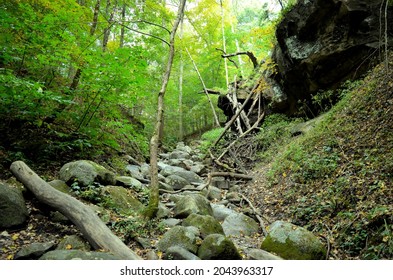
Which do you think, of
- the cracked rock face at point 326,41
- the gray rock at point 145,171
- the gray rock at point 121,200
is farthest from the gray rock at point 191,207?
the cracked rock face at point 326,41

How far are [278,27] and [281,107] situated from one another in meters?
3.46

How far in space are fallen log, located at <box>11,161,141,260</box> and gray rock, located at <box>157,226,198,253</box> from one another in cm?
62

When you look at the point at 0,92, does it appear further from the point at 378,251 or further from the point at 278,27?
the point at 278,27

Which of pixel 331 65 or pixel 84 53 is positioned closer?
pixel 84 53

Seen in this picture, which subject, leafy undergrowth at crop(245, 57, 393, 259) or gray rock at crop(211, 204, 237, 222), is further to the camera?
gray rock at crop(211, 204, 237, 222)

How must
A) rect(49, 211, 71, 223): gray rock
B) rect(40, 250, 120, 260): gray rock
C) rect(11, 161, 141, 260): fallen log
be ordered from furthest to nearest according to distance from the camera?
rect(49, 211, 71, 223): gray rock < rect(11, 161, 141, 260): fallen log < rect(40, 250, 120, 260): gray rock

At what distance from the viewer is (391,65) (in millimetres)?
6359

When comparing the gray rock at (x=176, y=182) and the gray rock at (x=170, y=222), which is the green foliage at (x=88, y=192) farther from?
the gray rock at (x=176, y=182)

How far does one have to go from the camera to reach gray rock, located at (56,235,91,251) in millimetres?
3484

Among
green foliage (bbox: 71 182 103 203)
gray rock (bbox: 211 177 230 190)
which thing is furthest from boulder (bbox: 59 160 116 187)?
gray rock (bbox: 211 177 230 190)

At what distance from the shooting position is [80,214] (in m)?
3.88

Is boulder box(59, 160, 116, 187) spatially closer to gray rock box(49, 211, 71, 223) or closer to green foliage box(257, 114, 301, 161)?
gray rock box(49, 211, 71, 223)

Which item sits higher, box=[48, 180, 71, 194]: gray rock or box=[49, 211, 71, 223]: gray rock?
box=[48, 180, 71, 194]: gray rock
